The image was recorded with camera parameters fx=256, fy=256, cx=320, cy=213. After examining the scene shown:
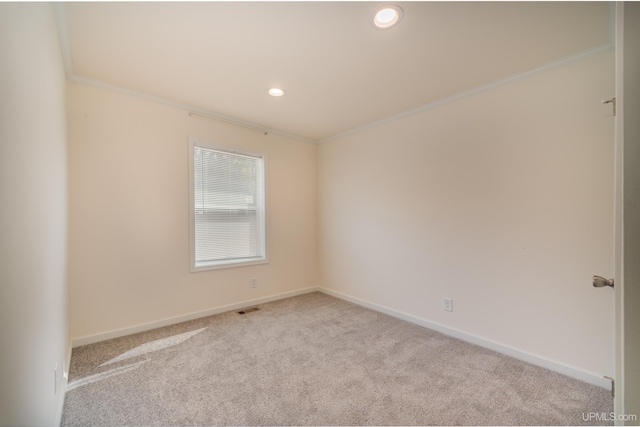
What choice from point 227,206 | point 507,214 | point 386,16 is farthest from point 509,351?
point 227,206

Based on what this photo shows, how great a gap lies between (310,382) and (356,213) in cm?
219

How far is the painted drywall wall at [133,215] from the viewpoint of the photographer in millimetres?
2314

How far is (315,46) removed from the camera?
1850 millimetres

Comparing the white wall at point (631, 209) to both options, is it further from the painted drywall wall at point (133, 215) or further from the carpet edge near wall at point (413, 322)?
the painted drywall wall at point (133, 215)

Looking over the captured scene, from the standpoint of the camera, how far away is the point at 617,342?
0.76 metres

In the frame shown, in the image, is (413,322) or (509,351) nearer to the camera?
(509,351)

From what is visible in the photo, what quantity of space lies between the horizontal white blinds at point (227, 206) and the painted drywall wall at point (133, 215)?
0.48 ft

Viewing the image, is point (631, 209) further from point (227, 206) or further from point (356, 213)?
point (227, 206)

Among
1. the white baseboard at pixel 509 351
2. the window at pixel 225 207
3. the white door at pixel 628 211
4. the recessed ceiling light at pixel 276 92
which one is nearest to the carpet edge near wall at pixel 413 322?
the white baseboard at pixel 509 351

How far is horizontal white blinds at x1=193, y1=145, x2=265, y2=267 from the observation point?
305 centimetres

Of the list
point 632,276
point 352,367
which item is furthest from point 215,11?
point 352,367

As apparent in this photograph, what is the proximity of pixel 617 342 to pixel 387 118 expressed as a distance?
9.40 ft

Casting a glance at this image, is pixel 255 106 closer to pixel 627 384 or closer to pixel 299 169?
pixel 299 169

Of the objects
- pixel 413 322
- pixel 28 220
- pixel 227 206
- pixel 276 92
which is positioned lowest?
pixel 413 322
